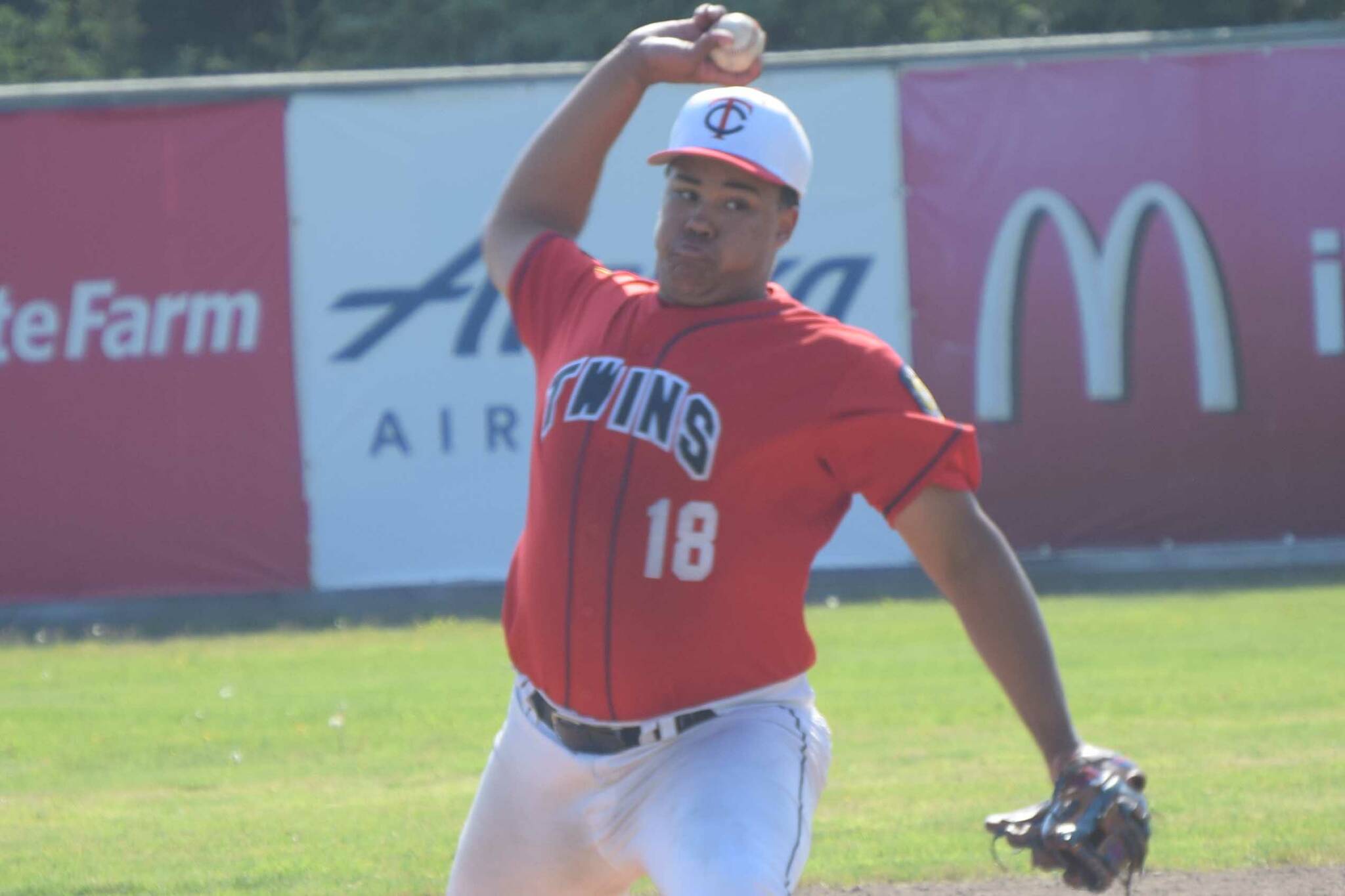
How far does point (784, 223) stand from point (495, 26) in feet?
72.2

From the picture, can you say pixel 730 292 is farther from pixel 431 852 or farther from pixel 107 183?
pixel 107 183

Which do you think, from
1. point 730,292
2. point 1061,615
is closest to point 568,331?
point 730,292

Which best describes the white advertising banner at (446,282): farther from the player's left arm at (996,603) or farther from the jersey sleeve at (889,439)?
the player's left arm at (996,603)

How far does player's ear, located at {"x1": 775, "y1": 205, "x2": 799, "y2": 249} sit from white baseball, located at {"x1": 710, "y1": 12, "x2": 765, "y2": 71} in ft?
1.29

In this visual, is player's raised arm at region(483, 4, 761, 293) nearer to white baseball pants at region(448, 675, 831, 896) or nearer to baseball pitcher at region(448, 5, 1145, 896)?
baseball pitcher at region(448, 5, 1145, 896)

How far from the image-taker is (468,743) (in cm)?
968

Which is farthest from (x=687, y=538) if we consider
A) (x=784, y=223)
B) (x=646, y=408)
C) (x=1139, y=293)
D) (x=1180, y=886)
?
(x=1139, y=293)

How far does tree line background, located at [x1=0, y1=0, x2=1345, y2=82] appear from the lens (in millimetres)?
24688

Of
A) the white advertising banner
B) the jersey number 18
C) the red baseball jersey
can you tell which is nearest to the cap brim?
the red baseball jersey

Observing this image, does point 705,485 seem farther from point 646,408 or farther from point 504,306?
point 504,306

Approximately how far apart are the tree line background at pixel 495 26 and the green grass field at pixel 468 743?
12.4m

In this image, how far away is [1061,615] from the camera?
1338cm

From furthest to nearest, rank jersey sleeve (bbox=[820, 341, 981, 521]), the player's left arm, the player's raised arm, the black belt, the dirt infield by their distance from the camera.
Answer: the dirt infield, the player's raised arm, the black belt, jersey sleeve (bbox=[820, 341, 981, 521]), the player's left arm

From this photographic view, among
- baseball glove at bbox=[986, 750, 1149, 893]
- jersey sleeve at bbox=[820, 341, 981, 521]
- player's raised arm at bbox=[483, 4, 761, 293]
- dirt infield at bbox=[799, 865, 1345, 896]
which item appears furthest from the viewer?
dirt infield at bbox=[799, 865, 1345, 896]
